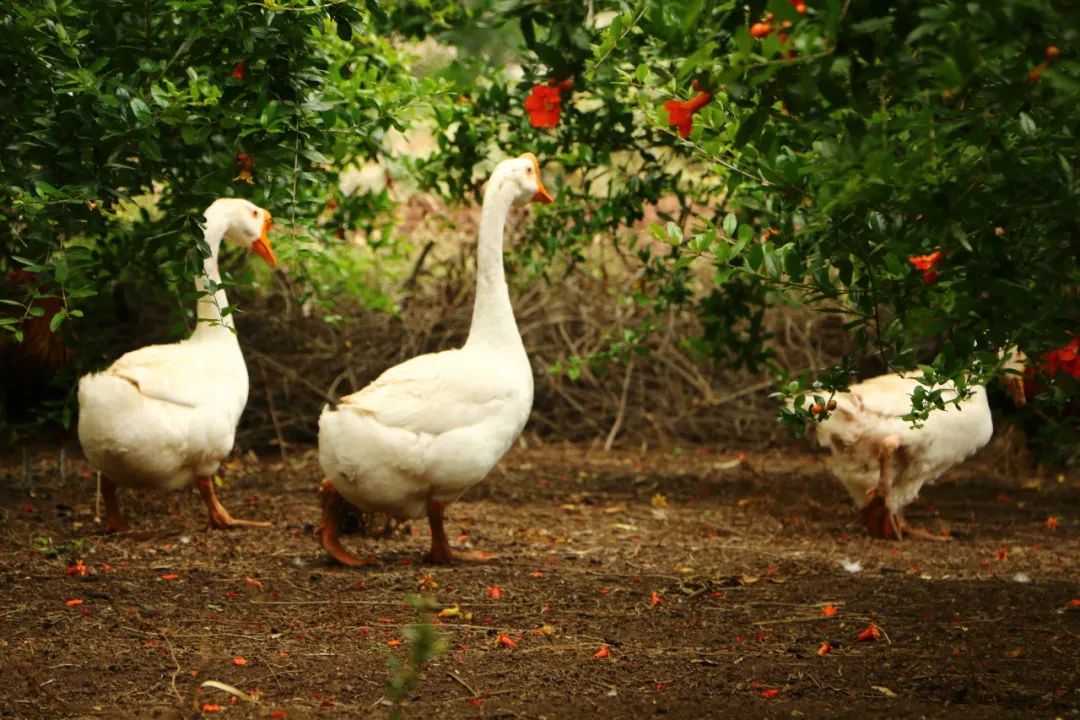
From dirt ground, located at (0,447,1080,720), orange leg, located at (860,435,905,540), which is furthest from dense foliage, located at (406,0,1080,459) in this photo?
orange leg, located at (860,435,905,540)

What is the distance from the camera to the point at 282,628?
13.0ft

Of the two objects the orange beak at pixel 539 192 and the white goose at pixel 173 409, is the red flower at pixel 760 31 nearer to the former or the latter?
the white goose at pixel 173 409

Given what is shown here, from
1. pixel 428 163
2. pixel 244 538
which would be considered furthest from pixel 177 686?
pixel 428 163

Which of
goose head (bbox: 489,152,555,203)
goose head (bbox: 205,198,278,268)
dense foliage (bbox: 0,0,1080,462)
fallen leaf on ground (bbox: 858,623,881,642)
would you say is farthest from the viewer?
goose head (bbox: 205,198,278,268)

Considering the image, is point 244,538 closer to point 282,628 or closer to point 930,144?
point 282,628

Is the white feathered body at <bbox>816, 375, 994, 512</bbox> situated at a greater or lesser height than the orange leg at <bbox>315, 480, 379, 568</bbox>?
greater

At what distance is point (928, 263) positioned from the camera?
124 inches

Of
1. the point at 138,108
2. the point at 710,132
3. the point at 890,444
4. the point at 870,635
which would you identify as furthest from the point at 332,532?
the point at 890,444

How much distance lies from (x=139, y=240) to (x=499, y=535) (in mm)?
2094

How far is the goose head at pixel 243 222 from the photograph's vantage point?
575cm

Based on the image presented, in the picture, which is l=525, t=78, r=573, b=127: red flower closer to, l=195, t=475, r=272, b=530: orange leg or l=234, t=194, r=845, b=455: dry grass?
l=195, t=475, r=272, b=530: orange leg

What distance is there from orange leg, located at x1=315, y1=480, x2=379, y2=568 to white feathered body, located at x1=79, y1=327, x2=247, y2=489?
692 mm

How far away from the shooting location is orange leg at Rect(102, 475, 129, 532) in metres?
5.48

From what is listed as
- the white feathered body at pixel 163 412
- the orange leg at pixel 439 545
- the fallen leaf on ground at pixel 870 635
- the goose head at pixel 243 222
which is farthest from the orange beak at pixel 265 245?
the fallen leaf on ground at pixel 870 635
